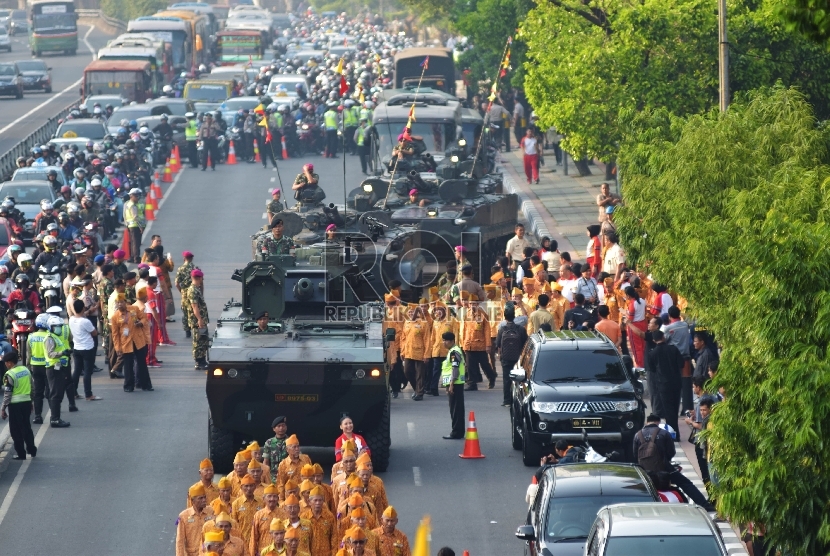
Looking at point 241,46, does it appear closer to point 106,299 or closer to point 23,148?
point 23,148

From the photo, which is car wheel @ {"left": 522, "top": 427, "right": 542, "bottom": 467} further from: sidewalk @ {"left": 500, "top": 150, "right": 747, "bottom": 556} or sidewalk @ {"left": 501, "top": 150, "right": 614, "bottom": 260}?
sidewalk @ {"left": 501, "top": 150, "right": 614, "bottom": 260}

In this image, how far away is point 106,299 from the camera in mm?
26766

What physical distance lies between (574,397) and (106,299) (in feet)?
30.1

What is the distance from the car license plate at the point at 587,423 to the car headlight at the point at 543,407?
0.95ft

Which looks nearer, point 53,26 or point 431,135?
point 431,135

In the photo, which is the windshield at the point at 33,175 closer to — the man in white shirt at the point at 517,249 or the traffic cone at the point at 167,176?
the traffic cone at the point at 167,176

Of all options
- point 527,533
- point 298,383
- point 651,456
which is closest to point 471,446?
point 298,383

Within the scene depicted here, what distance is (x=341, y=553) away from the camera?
12.9 metres

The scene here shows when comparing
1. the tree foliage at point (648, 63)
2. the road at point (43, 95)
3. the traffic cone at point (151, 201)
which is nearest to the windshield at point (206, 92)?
the road at point (43, 95)

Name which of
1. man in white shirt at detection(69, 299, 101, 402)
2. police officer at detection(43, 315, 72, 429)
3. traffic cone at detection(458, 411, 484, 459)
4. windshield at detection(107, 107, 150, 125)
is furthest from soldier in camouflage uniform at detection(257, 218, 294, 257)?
windshield at detection(107, 107, 150, 125)

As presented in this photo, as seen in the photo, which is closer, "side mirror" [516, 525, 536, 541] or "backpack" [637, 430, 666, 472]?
"side mirror" [516, 525, 536, 541]

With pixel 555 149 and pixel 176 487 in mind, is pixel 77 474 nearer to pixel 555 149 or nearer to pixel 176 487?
pixel 176 487

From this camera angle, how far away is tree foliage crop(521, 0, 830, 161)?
30.8 m

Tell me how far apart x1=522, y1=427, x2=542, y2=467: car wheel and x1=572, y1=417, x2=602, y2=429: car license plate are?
625 mm
